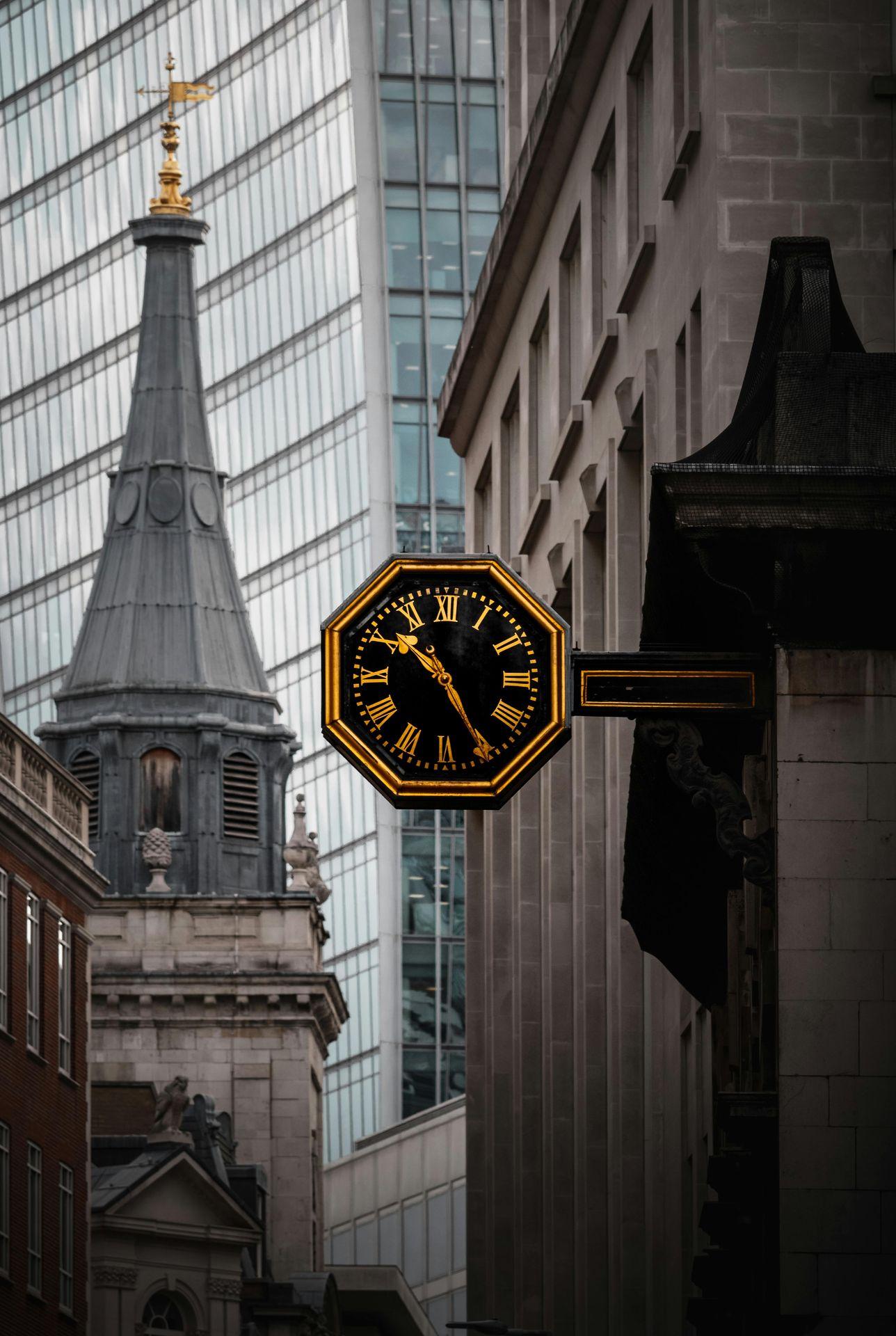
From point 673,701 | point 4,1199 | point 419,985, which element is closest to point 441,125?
point 419,985

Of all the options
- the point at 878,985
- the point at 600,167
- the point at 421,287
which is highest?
the point at 421,287

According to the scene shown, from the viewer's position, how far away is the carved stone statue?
3388 inches

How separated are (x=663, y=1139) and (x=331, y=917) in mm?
98032

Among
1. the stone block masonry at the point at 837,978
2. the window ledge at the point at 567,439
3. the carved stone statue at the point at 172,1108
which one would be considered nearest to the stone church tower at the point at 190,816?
the carved stone statue at the point at 172,1108

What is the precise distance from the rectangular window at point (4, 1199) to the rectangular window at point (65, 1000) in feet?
18.0

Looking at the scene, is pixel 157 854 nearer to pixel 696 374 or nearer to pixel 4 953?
pixel 4 953

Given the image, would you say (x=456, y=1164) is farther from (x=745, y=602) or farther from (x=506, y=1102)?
(x=745, y=602)

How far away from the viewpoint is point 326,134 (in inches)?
5423

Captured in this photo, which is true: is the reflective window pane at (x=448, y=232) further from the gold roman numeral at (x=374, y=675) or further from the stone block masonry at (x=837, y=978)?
the stone block masonry at (x=837, y=978)

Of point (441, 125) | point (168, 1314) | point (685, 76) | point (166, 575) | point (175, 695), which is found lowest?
point (168, 1314)

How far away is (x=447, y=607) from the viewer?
1578cm

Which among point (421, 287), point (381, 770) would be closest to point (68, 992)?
point (381, 770)

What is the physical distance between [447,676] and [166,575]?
89.7 metres

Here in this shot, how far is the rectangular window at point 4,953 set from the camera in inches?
2515
